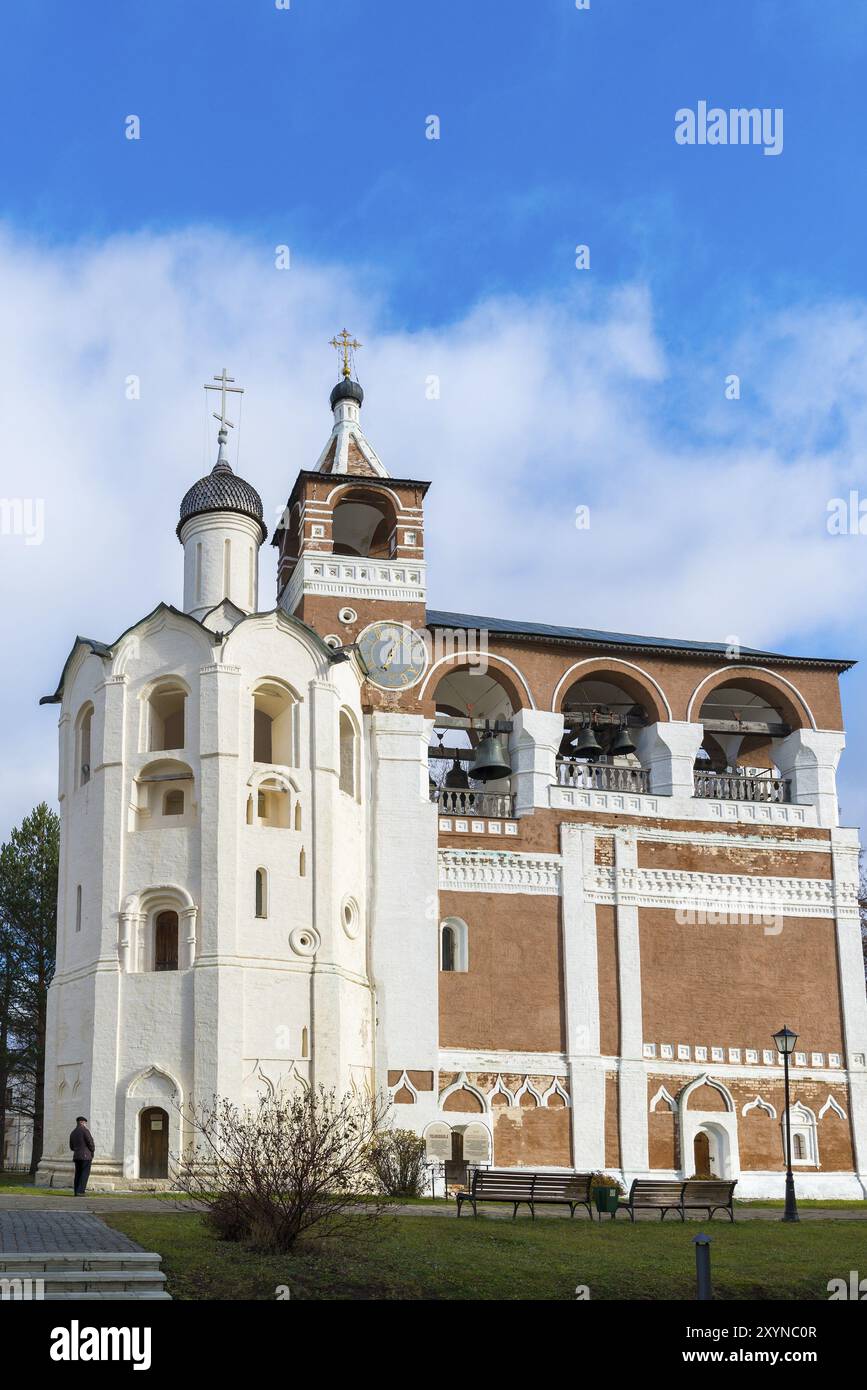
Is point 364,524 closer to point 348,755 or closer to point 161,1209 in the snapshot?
point 348,755

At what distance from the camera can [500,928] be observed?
30203mm

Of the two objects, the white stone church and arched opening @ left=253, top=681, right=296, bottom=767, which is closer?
the white stone church

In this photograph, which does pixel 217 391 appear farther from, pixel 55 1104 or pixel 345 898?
pixel 55 1104

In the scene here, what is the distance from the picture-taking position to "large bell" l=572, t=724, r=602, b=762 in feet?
105

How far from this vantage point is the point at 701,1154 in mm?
30328

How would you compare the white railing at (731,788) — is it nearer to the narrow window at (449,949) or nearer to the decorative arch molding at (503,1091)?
the narrow window at (449,949)

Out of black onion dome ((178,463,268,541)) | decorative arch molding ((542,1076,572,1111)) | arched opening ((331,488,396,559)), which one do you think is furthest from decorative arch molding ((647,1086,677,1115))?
black onion dome ((178,463,268,541))

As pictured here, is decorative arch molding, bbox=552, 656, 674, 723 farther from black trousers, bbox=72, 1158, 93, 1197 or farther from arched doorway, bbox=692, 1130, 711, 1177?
black trousers, bbox=72, 1158, 93, 1197

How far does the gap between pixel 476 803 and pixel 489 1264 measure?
1843 cm

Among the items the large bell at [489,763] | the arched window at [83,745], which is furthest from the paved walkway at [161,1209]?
the large bell at [489,763]

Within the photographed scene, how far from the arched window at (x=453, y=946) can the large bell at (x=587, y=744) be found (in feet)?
15.9

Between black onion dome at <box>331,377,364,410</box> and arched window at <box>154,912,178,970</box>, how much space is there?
45.2ft

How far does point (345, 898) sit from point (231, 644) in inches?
210

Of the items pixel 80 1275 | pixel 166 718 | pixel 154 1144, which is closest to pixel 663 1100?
pixel 154 1144
